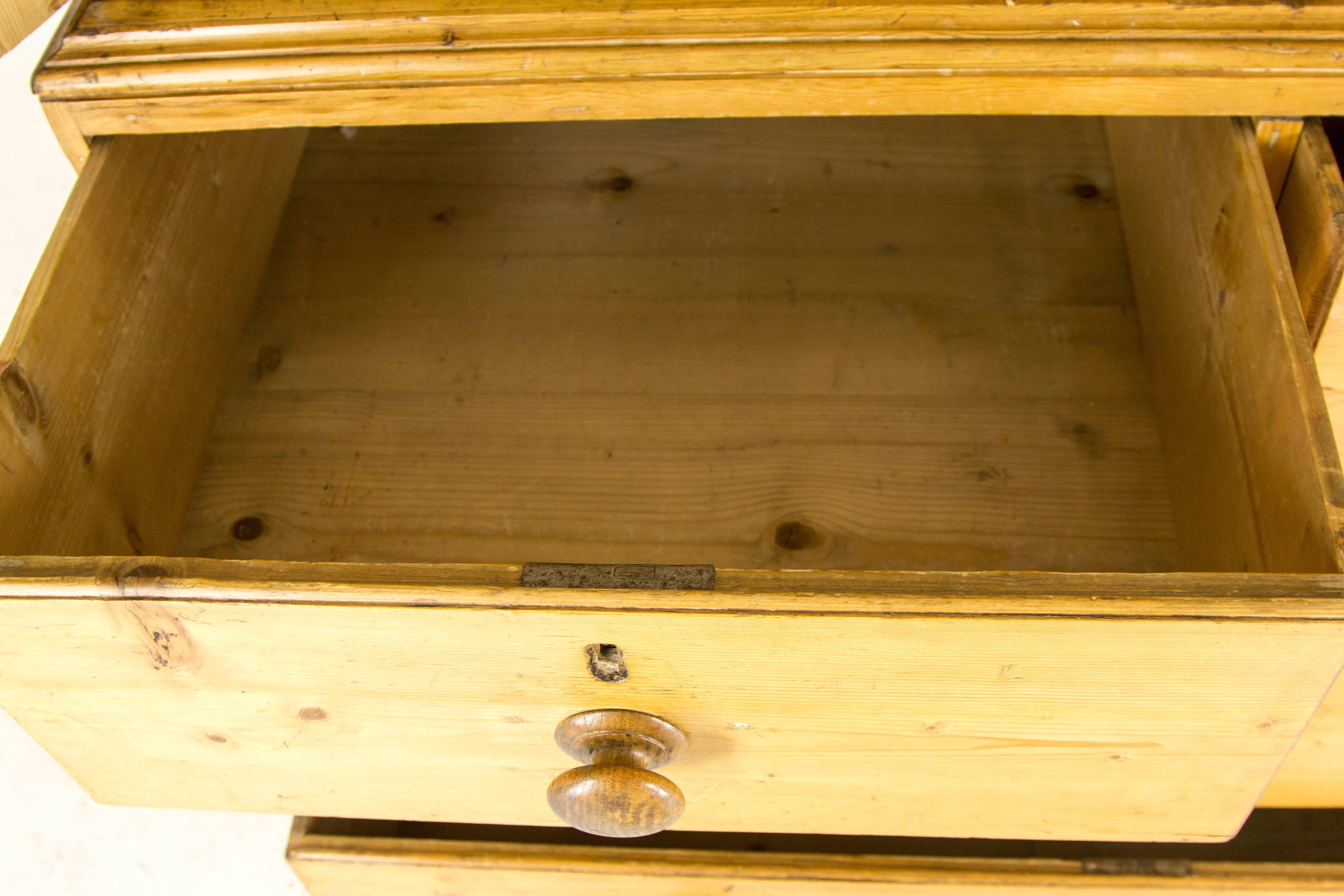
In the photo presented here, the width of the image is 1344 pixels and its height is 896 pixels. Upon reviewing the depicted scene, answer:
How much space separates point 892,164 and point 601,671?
1.77ft

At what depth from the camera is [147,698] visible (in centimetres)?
59

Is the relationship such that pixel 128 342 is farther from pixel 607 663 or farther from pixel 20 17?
pixel 607 663

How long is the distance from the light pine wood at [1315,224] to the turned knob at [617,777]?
406 mm

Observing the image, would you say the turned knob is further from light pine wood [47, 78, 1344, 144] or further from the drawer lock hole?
light pine wood [47, 78, 1344, 144]

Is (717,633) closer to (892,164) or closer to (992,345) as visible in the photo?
(992,345)

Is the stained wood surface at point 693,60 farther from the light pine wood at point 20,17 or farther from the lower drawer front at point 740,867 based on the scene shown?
the lower drawer front at point 740,867

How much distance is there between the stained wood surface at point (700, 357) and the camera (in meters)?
0.74

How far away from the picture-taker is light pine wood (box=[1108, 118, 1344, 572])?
1.79 ft

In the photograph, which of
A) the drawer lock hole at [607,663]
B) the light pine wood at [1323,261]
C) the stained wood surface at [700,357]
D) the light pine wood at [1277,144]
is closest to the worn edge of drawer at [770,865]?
the light pine wood at [1323,261]

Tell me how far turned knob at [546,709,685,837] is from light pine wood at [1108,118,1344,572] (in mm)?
316

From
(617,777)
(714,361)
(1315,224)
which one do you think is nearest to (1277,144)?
(1315,224)

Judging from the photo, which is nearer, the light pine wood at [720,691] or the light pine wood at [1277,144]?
the light pine wood at [720,691]

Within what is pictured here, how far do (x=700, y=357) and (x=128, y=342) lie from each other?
0.37 m

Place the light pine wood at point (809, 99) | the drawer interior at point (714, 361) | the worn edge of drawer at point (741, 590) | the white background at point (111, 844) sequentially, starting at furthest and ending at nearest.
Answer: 1. the white background at point (111, 844)
2. the drawer interior at point (714, 361)
3. the light pine wood at point (809, 99)
4. the worn edge of drawer at point (741, 590)
